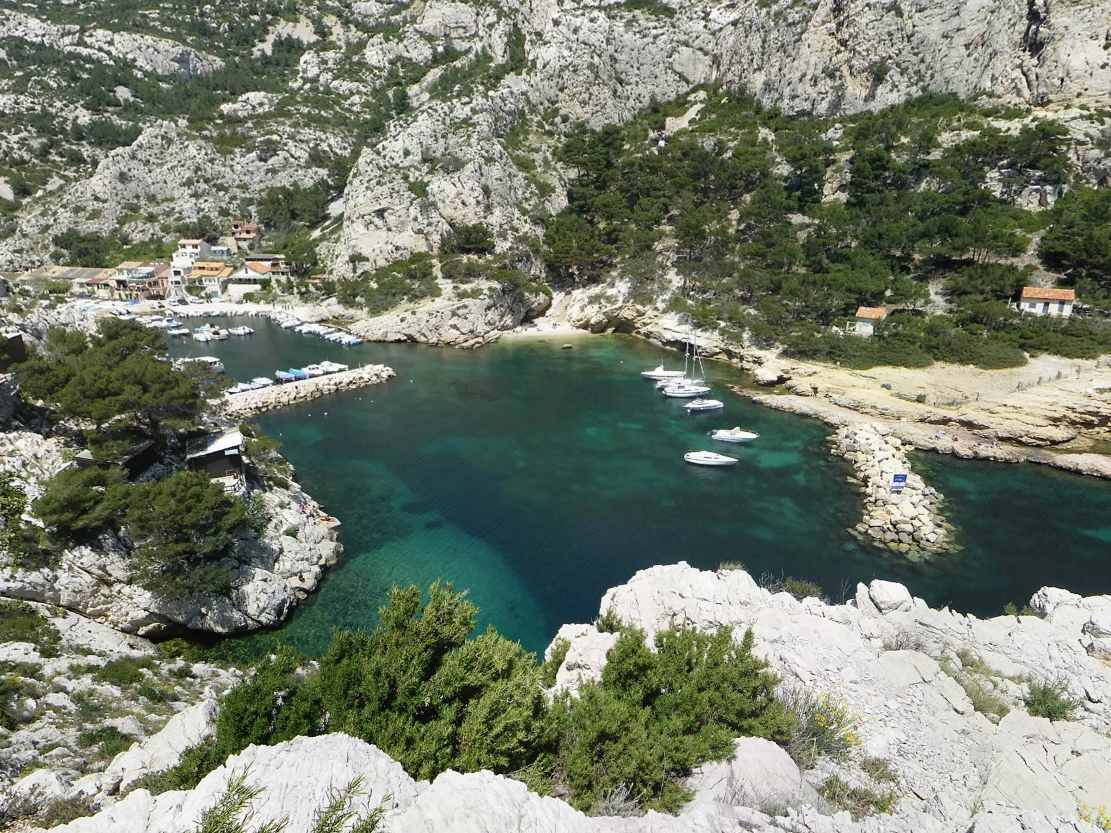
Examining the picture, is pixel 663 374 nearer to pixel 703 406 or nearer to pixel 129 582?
pixel 703 406

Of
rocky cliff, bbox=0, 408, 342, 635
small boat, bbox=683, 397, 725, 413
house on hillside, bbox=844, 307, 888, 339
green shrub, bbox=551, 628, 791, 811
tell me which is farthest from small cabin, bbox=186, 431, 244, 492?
house on hillside, bbox=844, 307, 888, 339

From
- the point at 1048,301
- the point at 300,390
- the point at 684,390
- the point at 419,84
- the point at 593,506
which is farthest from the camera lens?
the point at 419,84

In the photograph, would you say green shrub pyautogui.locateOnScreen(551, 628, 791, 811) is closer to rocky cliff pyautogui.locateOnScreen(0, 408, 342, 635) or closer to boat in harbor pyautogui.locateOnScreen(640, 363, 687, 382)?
rocky cliff pyautogui.locateOnScreen(0, 408, 342, 635)

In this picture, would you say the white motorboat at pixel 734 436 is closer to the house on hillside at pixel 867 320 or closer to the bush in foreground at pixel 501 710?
the house on hillside at pixel 867 320

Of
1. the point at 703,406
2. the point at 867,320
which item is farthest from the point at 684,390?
the point at 867,320

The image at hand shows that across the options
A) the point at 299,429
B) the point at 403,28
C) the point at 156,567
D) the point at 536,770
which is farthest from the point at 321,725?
the point at 403,28
